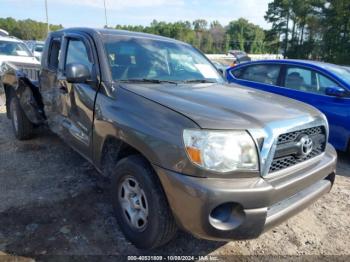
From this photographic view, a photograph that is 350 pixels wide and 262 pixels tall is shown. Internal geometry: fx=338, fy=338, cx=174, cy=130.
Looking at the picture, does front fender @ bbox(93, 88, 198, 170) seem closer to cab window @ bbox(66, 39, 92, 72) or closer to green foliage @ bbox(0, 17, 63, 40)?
cab window @ bbox(66, 39, 92, 72)

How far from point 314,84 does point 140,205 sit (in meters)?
4.03

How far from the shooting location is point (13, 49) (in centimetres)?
1166

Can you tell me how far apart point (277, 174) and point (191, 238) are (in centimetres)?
107

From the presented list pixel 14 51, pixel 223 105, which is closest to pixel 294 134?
pixel 223 105

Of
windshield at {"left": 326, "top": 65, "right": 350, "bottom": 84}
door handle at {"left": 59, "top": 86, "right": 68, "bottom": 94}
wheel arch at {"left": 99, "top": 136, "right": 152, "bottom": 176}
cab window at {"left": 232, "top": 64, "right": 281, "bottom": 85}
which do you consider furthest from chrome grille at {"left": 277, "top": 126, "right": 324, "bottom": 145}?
cab window at {"left": 232, "top": 64, "right": 281, "bottom": 85}

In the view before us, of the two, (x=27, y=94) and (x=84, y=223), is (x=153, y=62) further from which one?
(x=27, y=94)

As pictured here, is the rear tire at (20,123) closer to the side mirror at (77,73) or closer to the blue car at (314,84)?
the side mirror at (77,73)

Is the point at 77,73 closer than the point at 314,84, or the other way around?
the point at 77,73

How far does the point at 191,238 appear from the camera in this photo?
9.95 feet

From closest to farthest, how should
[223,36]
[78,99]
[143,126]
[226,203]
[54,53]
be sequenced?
[226,203], [143,126], [78,99], [54,53], [223,36]

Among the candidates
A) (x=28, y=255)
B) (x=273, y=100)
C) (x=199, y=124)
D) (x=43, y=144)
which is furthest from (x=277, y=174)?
(x=43, y=144)

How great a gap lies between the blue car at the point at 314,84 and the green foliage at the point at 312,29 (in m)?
31.5

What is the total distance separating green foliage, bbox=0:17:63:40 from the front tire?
2960 inches

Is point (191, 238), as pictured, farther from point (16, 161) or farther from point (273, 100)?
point (16, 161)
